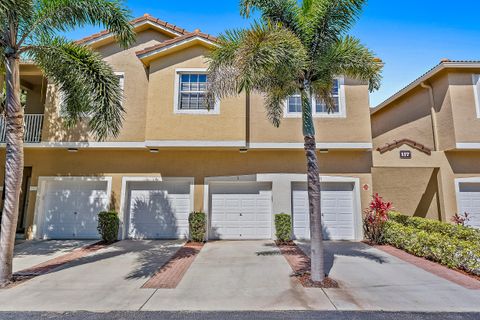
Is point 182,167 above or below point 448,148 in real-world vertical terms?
below

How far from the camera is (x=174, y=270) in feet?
27.0

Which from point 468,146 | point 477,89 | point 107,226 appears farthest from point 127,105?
point 477,89

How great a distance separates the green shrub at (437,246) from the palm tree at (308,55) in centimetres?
448

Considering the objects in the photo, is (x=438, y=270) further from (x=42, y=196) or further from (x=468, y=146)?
(x=42, y=196)

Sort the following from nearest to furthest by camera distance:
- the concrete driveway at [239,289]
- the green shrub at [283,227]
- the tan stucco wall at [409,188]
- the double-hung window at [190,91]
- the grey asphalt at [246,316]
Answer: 1. the grey asphalt at [246,316]
2. the concrete driveway at [239,289]
3. the green shrub at [283,227]
4. the double-hung window at [190,91]
5. the tan stucco wall at [409,188]

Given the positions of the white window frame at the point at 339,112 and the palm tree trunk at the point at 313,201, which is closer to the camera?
the palm tree trunk at the point at 313,201

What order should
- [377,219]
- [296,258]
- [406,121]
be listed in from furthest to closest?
[406,121] < [377,219] < [296,258]

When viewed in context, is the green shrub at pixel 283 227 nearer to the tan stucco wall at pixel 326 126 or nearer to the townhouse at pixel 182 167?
the townhouse at pixel 182 167

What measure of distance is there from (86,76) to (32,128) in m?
7.37

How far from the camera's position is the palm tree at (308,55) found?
6.90 meters

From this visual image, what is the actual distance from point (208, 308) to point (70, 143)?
33.7 ft

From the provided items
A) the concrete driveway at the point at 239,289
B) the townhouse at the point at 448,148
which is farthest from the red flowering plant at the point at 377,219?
the concrete driveway at the point at 239,289

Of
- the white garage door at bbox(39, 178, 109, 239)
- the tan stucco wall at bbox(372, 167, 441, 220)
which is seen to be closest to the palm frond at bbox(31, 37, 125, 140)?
the white garage door at bbox(39, 178, 109, 239)

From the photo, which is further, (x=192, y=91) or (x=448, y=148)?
(x=448, y=148)
